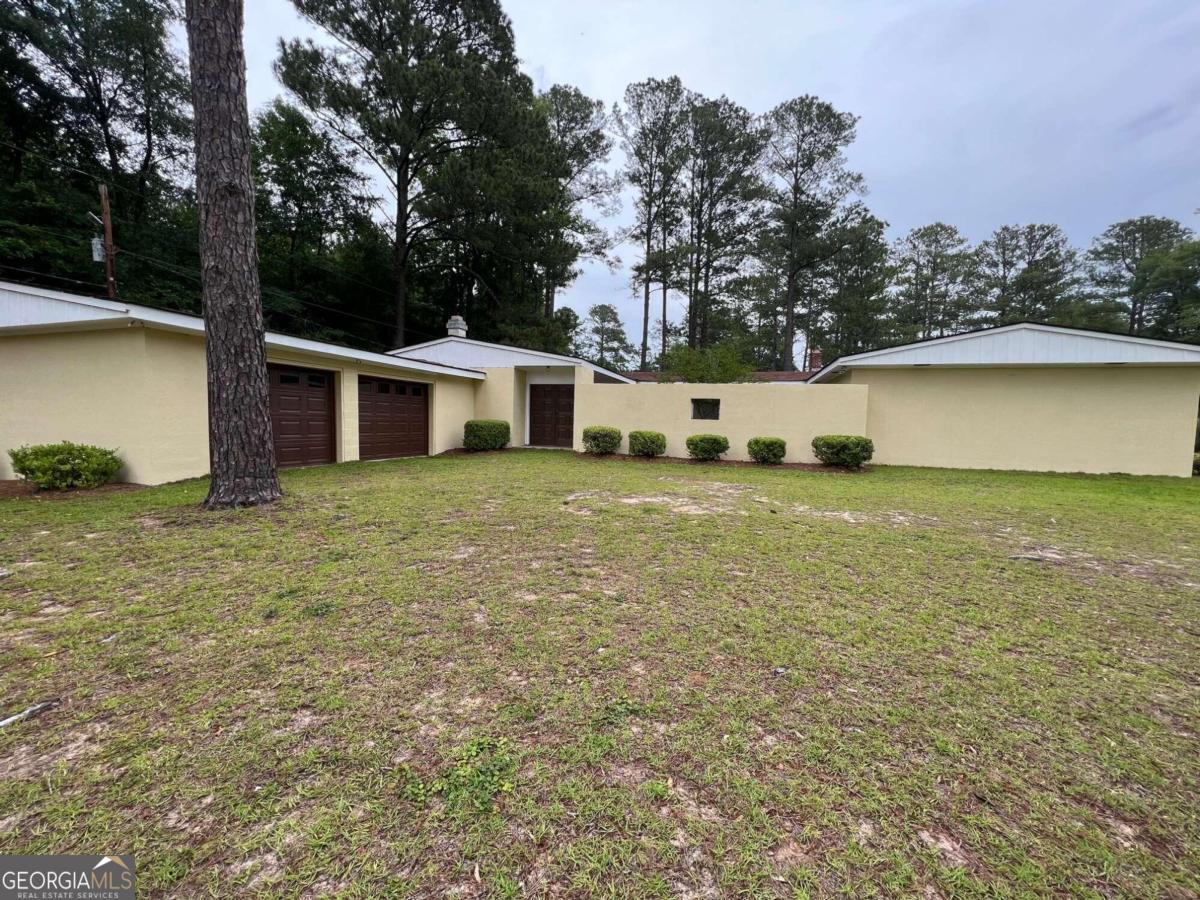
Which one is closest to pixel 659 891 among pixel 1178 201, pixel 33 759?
pixel 33 759

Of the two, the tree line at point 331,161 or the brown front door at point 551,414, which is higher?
the tree line at point 331,161

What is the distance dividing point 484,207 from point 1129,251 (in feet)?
112

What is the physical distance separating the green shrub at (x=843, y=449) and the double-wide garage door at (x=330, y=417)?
965 cm

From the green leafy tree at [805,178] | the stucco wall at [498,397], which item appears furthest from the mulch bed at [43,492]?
the green leafy tree at [805,178]

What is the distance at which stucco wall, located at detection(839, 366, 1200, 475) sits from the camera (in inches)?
401

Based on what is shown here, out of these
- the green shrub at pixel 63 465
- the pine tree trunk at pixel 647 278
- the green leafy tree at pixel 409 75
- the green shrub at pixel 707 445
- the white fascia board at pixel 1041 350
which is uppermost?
the green leafy tree at pixel 409 75

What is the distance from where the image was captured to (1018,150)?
586 inches

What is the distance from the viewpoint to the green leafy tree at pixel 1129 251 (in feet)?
82.2

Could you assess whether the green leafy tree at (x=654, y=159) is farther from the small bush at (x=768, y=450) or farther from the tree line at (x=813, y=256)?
the small bush at (x=768, y=450)

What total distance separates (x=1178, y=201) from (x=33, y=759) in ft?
113

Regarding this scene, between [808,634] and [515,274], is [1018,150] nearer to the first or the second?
[515,274]

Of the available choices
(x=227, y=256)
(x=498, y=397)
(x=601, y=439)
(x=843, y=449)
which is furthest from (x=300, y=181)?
(x=843, y=449)

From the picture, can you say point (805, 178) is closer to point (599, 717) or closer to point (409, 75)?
point (409, 75)

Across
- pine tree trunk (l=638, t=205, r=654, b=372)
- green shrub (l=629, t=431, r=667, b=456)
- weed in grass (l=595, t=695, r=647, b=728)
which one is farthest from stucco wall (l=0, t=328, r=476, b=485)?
pine tree trunk (l=638, t=205, r=654, b=372)
